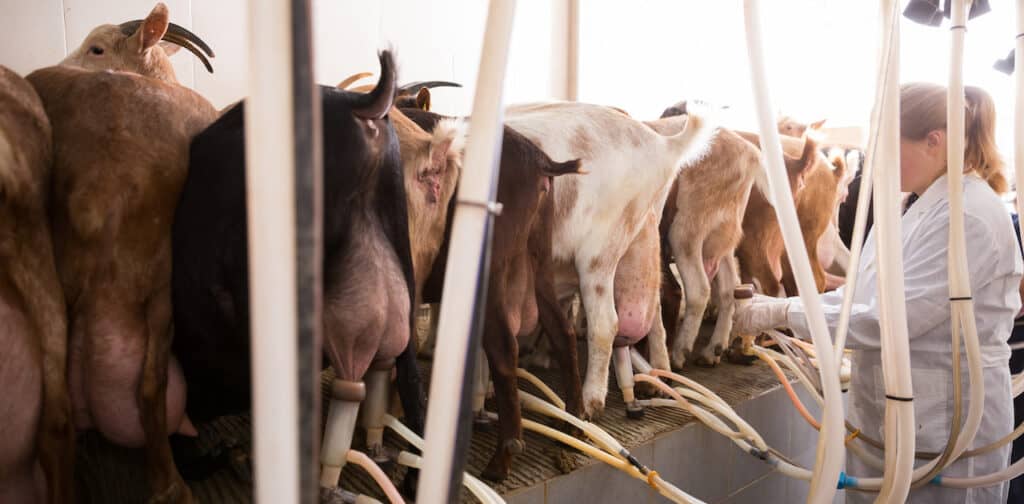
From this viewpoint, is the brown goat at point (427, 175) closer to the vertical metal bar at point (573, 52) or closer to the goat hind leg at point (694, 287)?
the goat hind leg at point (694, 287)

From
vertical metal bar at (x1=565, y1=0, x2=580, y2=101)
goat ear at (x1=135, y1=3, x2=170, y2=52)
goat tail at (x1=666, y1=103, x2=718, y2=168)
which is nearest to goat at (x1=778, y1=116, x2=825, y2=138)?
vertical metal bar at (x1=565, y1=0, x2=580, y2=101)

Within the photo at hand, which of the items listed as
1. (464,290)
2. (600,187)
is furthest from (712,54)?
(464,290)

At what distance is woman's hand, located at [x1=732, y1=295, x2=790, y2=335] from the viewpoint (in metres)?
1.58

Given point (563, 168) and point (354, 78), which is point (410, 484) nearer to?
point (563, 168)

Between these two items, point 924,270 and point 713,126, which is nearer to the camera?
point 924,270

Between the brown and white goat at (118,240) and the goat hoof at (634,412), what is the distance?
1218mm

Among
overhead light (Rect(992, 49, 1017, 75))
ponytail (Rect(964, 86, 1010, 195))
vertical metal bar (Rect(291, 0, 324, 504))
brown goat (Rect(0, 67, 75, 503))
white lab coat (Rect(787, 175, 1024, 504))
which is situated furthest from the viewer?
overhead light (Rect(992, 49, 1017, 75))

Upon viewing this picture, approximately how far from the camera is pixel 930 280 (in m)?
1.40

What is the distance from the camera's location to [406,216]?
3.68 feet

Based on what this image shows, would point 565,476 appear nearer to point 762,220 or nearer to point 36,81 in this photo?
point 36,81

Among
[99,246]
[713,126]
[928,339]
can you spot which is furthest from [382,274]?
[928,339]

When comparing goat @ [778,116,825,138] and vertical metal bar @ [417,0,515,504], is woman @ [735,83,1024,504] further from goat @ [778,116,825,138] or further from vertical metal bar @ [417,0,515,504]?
goat @ [778,116,825,138]

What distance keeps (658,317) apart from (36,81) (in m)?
1.77

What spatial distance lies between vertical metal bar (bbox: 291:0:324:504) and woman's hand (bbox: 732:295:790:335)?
4.96 feet
